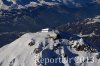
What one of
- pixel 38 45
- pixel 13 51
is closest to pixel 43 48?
pixel 38 45

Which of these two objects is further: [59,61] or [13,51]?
[13,51]

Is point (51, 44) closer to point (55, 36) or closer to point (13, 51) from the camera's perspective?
point (55, 36)

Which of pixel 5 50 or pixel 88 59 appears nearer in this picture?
pixel 88 59

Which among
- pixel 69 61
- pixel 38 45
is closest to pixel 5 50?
pixel 38 45

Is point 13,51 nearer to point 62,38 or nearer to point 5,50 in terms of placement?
point 5,50
